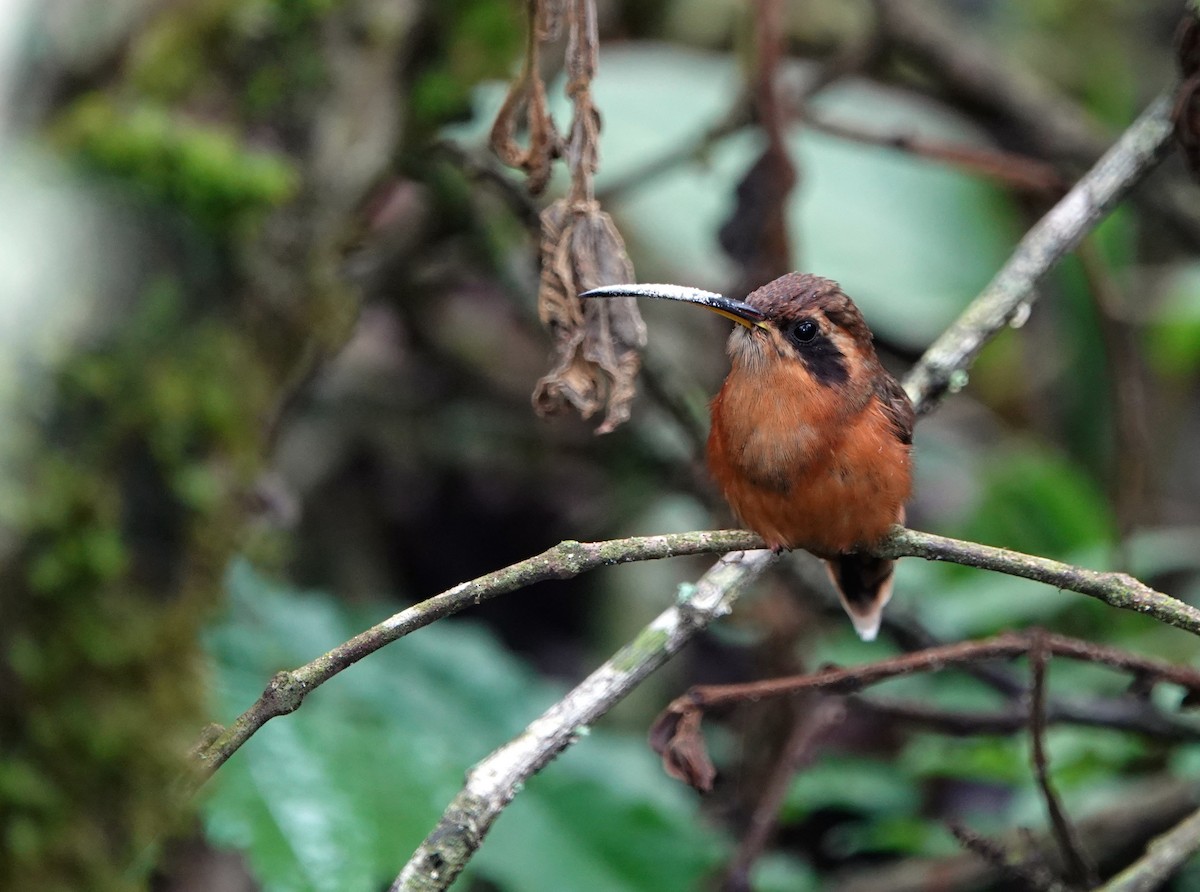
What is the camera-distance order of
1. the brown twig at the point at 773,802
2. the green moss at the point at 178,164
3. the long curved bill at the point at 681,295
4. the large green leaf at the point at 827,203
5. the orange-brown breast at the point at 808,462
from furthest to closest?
the large green leaf at the point at 827,203, the green moss at the point at 178,164, the brown twig at the point at 773,802, the orange-brown breast at the point at 808,462, the long curved bill at the point at 681,295

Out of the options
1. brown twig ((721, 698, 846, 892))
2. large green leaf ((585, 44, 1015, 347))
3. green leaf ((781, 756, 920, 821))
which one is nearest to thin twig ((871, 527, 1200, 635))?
brown twig ((721, 698, 846, 892))

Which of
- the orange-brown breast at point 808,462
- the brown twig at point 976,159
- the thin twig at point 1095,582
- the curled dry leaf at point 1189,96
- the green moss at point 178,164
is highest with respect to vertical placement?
the brown twig at point 976,159

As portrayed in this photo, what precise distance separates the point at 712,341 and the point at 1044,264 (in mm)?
2020

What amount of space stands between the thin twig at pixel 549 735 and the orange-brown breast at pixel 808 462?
0.47 ft

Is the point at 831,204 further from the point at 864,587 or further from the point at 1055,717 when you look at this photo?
the point at 864,587

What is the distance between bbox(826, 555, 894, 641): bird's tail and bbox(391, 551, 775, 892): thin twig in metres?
0.52

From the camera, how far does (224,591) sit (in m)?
3.14

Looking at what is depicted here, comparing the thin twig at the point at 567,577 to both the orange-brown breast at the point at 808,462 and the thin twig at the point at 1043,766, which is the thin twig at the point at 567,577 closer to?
the orange-brown breast at the point at 808,462

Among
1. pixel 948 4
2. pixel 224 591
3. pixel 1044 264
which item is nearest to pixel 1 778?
pixel 224 591

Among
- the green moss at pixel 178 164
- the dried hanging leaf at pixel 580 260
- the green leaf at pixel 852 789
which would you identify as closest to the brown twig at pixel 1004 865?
the dried hanging leaf at pixel 580 260

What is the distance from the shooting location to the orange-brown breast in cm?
206

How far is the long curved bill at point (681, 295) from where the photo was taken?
1.92 meters

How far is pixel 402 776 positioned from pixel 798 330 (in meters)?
1.27

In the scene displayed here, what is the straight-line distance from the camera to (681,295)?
195 centimetres
